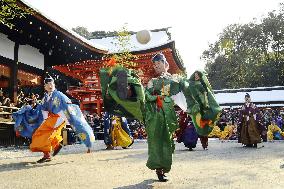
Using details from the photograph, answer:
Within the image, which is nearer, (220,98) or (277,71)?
(220,98)

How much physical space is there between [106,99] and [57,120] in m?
3.07

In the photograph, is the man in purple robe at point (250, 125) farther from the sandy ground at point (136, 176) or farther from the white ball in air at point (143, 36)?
the white ball in air at point (143, 36)

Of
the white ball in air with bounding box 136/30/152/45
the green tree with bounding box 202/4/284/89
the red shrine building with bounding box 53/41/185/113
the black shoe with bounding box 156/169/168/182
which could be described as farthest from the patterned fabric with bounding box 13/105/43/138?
the green tree with bounding box 202/4/284/89

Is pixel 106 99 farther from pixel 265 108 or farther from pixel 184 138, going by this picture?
pixel 265 108

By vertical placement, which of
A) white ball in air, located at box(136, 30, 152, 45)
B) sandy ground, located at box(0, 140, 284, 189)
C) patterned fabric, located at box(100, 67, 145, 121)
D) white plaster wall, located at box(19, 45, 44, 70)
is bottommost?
sandy ground, located at box(0, 140, 284, 189)

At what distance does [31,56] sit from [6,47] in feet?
5.86

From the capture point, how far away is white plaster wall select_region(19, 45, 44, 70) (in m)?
14.0

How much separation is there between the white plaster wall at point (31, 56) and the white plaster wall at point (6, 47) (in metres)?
0.64

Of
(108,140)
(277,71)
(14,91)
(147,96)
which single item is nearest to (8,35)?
(14,91)

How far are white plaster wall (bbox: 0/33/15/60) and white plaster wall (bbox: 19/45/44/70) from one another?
64 centimetres

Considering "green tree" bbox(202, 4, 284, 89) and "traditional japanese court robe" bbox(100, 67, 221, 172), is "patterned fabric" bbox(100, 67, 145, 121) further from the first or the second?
"green tree" bbox(202, 4, 284, 89)

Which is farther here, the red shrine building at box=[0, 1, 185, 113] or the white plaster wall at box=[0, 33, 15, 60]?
the white plaster wall at box=[0, 33, 15, 60]

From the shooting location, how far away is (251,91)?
40844 millimetres

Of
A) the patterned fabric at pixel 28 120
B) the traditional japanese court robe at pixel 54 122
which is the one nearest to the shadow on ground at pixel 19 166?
the traditional japanese court robe at pixel 54 122
